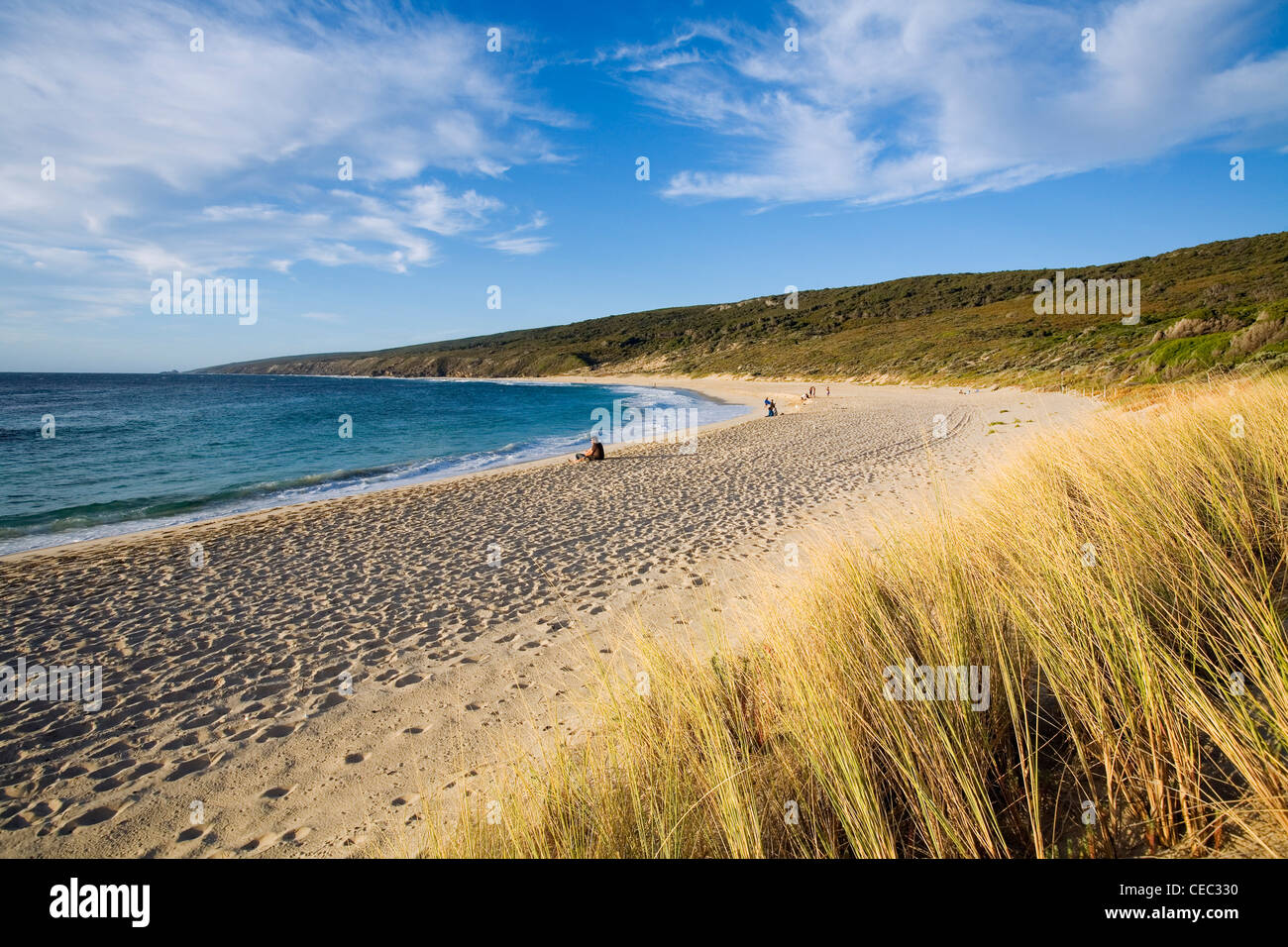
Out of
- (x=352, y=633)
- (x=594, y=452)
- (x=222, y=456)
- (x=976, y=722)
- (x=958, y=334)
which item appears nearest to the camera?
(x=976, y=722)

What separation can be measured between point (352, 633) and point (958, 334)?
58813 millimetres

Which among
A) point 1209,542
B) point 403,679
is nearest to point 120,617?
point 403,679

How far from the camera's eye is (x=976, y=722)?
91.1 inches

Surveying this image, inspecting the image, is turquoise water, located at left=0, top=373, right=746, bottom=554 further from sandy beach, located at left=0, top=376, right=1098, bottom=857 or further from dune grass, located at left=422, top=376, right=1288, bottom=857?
dune grass, located at left=422, top=376, right=1288, bottom=857

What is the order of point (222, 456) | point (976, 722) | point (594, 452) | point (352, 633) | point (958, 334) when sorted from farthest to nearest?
point (958, 334) → point (222, 456) → point (594, 452) → point (352, 633) → point (976, 722)

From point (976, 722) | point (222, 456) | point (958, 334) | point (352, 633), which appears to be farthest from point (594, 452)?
point (958, 334)

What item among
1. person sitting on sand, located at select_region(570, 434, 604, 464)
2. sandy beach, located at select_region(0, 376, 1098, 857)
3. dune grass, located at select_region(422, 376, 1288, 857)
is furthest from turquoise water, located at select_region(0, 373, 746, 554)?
dune grass, located at select_region(422, 376, 1288, 857)

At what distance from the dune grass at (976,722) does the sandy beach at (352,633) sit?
27.4 inches

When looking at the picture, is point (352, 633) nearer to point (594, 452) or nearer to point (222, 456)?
point (594, 452)

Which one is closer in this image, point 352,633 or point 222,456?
point 352,633

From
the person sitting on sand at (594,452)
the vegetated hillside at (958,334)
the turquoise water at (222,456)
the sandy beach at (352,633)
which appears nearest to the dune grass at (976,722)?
the sandy beach at (352,633)

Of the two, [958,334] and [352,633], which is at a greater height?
[958,334]

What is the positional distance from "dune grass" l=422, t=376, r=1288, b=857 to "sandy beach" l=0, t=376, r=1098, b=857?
2.28 ft

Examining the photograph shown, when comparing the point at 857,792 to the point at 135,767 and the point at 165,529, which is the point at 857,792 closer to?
the point at 135,767
